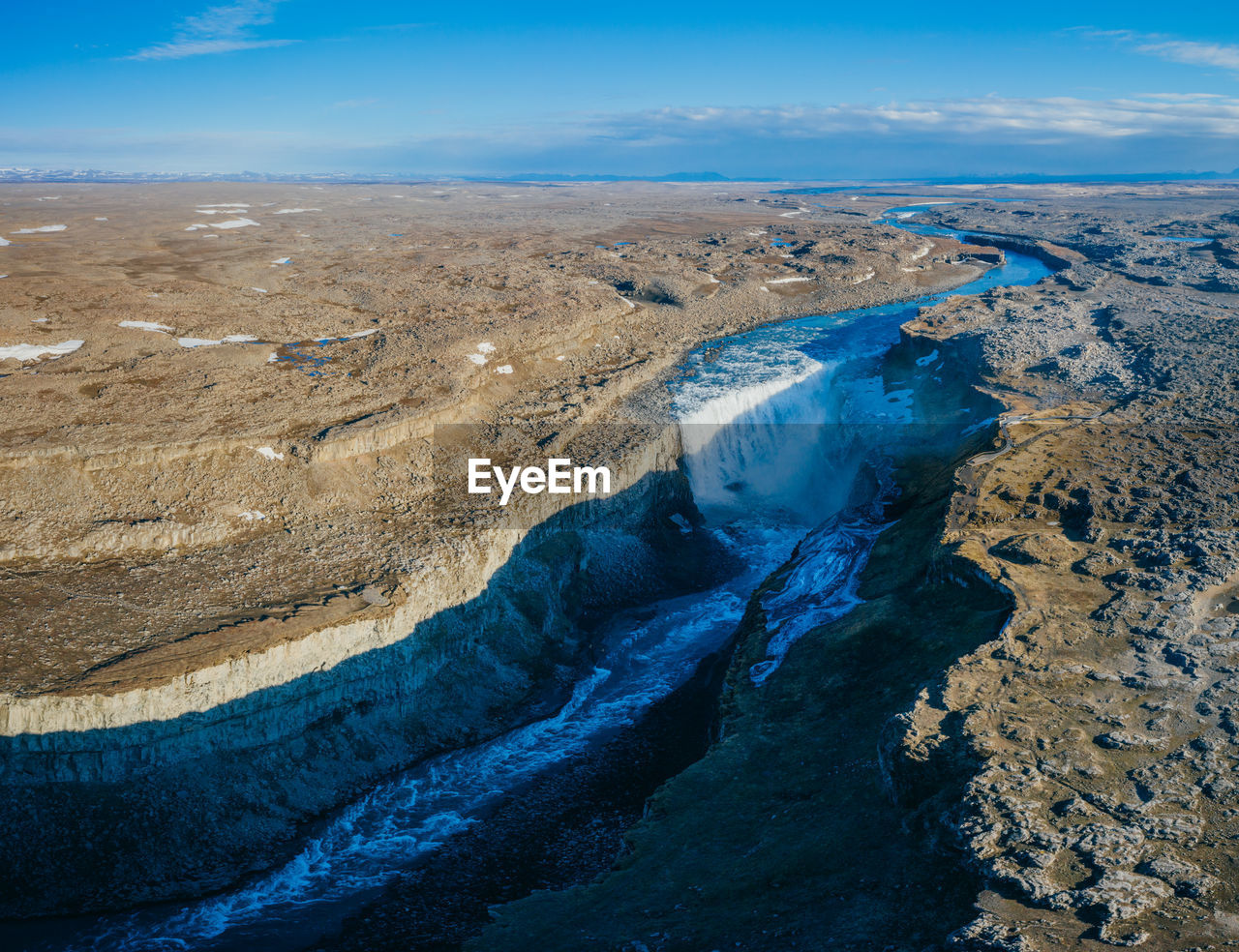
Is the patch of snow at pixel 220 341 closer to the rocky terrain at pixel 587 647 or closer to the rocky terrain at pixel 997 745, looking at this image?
the rocky terrain at pixel 587 647

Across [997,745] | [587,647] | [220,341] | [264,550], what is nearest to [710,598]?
[587,647]

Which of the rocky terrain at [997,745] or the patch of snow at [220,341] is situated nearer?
the rocky terrain at [997,745]

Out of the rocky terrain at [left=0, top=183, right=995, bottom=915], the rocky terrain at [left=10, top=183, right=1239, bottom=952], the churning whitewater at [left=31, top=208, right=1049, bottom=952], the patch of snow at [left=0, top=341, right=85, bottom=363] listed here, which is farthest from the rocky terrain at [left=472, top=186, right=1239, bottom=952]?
the patch of snow at [left=0, top=341, right=85, bottom=363]

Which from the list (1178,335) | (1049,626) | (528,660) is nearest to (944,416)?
(1178,335)

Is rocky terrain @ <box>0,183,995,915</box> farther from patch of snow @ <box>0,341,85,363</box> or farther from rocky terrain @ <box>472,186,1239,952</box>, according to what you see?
rocky terrain @ <box>472,186,1239,952</box>

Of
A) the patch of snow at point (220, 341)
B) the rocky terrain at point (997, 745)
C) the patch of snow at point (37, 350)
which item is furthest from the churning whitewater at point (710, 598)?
the patch of snow at point (37, 350)
